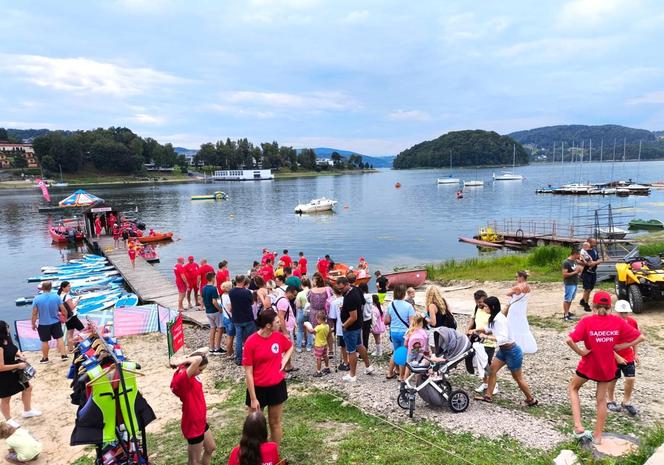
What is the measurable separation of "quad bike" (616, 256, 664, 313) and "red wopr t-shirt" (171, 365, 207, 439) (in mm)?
11235

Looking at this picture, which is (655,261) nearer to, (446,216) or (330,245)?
(330,245)

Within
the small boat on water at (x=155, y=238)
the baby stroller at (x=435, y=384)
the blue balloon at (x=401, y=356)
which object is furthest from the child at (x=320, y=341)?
the small boat on water at (x=155, y=238)

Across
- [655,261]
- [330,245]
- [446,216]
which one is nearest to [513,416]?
[655,261]

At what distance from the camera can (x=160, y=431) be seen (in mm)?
6547

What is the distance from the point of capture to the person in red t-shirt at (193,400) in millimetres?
4457

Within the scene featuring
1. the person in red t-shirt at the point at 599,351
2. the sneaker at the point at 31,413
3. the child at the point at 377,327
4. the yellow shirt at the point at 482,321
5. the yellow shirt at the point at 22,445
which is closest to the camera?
the person in red t-shirt at the point at 599,351

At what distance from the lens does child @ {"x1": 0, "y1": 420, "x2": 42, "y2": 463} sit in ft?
19.6

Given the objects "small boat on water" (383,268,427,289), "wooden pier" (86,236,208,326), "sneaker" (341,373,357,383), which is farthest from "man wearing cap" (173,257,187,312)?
"small boat on water" (383,268,427,289)

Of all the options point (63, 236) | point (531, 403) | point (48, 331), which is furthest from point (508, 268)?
point (63, 236)

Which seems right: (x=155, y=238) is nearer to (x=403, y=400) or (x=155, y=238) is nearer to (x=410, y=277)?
(x=410, y=277)

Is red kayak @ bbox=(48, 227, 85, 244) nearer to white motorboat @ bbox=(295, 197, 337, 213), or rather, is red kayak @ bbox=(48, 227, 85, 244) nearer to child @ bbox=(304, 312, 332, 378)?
white motorboat @ bbox=(295, 197, 337, 213)

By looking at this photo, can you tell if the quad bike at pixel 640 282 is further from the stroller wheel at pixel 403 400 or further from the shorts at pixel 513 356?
the stroller wheel at pixel 403 400

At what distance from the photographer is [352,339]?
7473 mm

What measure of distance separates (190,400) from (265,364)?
2.76 ft
